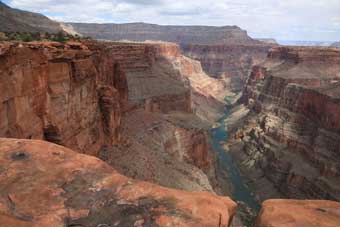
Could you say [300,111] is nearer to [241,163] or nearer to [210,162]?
[241,163]

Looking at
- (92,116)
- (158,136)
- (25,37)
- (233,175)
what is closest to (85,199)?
(25,37)

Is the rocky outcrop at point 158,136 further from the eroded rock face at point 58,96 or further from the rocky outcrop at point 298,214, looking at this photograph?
the rocky outcrop at point 298,214

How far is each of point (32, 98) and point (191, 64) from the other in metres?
115

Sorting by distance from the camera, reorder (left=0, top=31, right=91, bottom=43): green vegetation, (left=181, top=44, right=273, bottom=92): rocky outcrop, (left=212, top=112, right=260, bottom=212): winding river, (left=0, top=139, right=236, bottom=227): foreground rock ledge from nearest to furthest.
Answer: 1. (left=0, top=139, right=236, bottom=227): foreground rock ledge
2. (left=0, top=31, right=91, bottom=43): green vegetation
3. (left=212, top=112, right=260, bottom=212): winding river
4. (left=181, top=44, right=273, bottom=92): rocky outcrop

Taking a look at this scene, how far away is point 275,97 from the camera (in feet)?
267

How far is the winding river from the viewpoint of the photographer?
169 ft

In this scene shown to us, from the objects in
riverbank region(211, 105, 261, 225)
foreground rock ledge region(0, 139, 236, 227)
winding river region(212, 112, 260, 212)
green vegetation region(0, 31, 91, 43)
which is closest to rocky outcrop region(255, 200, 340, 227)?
foreground rock ledge region(0, 139, 236, 227)

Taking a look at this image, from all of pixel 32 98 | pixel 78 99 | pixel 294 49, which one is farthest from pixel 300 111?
pixel 32 98

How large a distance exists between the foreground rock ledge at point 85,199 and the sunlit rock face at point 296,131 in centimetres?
4160

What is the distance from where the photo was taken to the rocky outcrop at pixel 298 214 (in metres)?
8.16

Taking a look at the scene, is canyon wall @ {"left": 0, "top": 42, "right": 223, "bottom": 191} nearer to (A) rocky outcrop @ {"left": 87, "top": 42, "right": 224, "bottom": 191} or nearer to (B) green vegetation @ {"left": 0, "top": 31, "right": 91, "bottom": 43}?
(A) rocky outcrop @ {"left": 87, "top": 42, "right": 224, "bottom": 191}

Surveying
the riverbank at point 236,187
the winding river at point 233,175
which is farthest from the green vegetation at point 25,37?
the winding river at point 233,175

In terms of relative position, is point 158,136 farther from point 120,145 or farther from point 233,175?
point 233,175

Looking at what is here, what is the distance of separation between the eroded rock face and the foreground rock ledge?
28.7 feet
